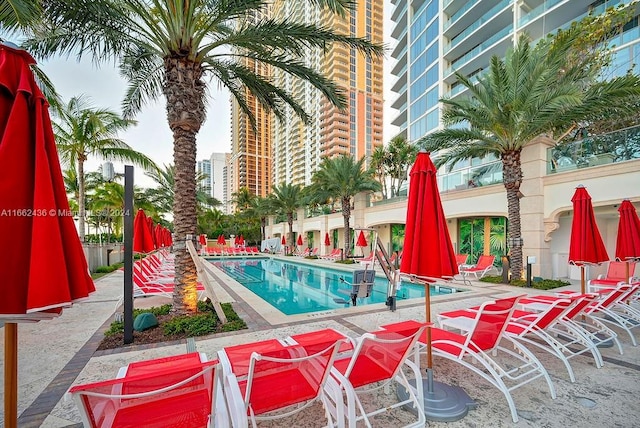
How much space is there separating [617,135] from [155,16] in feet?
46.8

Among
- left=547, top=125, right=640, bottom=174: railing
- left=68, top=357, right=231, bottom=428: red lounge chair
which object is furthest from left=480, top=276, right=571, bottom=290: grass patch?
left=68, top=357, right=231, bottom=428: red lounge chair

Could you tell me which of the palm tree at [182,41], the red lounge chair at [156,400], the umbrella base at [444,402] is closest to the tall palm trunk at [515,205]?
the palm tree at [182,41]

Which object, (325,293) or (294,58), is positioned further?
(325,293)

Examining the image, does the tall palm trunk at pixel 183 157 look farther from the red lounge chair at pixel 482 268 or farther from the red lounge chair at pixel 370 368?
the red lounge chair at pixel 482 268

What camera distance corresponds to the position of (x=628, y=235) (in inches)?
245

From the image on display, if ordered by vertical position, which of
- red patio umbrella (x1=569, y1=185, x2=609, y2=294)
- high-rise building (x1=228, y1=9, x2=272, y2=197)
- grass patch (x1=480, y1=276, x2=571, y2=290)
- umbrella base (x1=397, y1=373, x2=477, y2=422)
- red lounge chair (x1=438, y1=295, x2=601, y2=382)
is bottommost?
grass patch (x1=480, y1=276, x2=571, y2=290)

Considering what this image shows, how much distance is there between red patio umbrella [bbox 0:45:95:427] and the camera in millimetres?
1505

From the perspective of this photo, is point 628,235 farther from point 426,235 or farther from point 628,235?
point 426,235

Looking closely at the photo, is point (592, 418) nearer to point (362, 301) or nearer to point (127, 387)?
point (127, 387)

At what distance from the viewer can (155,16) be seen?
5855 millimetres

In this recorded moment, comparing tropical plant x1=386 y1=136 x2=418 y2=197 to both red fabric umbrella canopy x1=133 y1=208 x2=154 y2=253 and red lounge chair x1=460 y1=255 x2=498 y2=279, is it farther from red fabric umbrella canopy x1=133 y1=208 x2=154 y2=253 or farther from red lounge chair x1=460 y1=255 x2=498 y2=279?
red fabric umbrella canopy x1=133 y1=208 x2=154 y2=253

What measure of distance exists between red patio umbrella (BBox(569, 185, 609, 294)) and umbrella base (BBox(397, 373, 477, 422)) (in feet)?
12.9

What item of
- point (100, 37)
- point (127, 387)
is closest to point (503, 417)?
point (127, 387)

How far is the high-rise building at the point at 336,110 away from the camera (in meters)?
74.6
